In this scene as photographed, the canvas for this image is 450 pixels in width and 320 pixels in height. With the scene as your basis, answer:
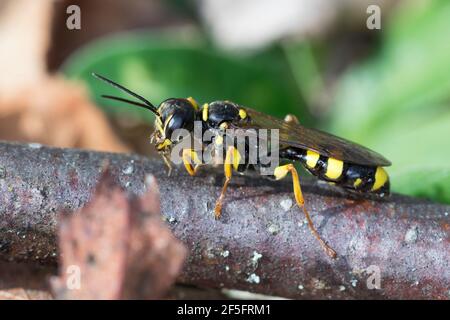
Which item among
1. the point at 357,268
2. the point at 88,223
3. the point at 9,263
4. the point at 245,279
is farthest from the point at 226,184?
the point at 88,223

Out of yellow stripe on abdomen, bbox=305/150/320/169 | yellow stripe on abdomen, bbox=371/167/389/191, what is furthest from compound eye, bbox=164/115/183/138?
yellow stripe on abdomen, bbox=371/167/389/191

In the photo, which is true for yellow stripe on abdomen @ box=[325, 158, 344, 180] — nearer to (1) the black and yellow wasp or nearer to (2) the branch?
(1) the black and yellow wasp

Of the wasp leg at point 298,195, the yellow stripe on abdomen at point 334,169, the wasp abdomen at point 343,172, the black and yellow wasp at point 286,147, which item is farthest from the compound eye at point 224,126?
the yellow stripe on abdomen at point 334,169

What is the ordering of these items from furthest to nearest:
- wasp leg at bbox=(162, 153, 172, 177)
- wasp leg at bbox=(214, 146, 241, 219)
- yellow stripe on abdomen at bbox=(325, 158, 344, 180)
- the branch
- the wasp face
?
1. the wasp face
2. yellow stripe on abdomen at bbox=(325, 158, 344, 180)
3. wasp leg at bbox=(162, 153, 172, 177)
4. wasp leg at bbox=(214, 146, 241, 219)
5. the branch

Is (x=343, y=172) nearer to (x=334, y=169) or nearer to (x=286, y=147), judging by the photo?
(x=334, y=169)

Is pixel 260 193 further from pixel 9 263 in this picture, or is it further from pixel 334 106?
pixel 334 106

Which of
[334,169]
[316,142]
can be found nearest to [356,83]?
[316,142]
